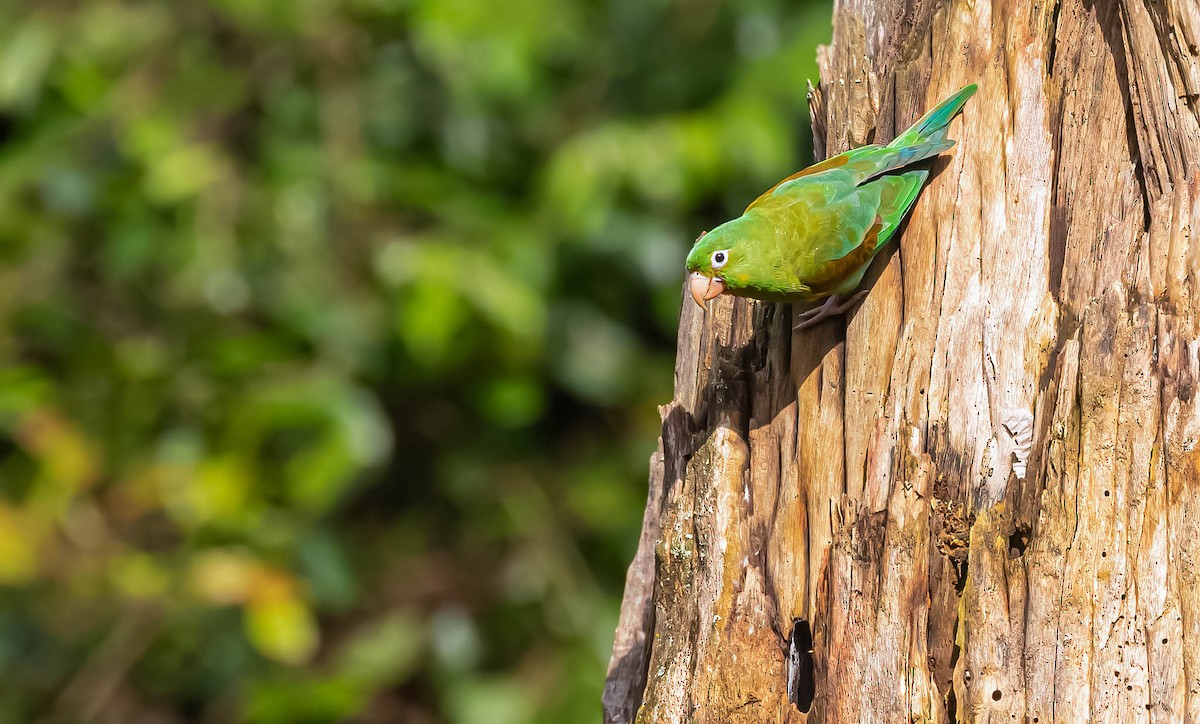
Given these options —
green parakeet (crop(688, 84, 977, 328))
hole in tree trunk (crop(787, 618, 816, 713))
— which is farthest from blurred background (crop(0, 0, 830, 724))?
hole in tree trunk (crop(787, 618, 816, 713))

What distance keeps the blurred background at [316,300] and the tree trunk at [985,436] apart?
2.30m

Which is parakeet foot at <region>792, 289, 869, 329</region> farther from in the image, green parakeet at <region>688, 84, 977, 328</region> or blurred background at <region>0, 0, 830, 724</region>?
blurred background at <region>0, 0, 830, 724</region>

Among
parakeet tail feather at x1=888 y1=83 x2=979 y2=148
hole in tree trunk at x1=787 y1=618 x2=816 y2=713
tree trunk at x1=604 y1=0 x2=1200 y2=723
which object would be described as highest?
parakeet tail feather at x1=888 y1=83 x2=979 y2=148

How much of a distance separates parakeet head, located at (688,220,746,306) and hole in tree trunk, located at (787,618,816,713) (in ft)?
2.43

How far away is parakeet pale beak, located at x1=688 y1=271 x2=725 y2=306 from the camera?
237 centimetres

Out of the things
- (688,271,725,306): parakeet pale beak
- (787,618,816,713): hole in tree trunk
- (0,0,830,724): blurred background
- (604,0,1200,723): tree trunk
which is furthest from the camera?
(0,0,830,724): blurred background

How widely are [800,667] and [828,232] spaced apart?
94cm

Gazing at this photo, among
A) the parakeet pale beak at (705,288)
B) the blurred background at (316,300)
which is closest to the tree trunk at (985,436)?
the parakeet pale beak at (705,288)

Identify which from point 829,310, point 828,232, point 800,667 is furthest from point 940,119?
point 800,667

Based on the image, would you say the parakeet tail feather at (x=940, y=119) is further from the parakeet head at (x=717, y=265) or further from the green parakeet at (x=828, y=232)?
the parakeet head at (x=717, y=265)

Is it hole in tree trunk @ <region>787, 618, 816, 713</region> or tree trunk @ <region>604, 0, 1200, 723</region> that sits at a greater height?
tree trunk @ <region>604, 0, 1200, 723</region>

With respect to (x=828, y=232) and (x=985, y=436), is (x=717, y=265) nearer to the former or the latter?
(x=828, y=232)

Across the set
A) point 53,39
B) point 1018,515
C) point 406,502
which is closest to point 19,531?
point 406,502

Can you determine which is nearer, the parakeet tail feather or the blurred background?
the parakeet tail feather
